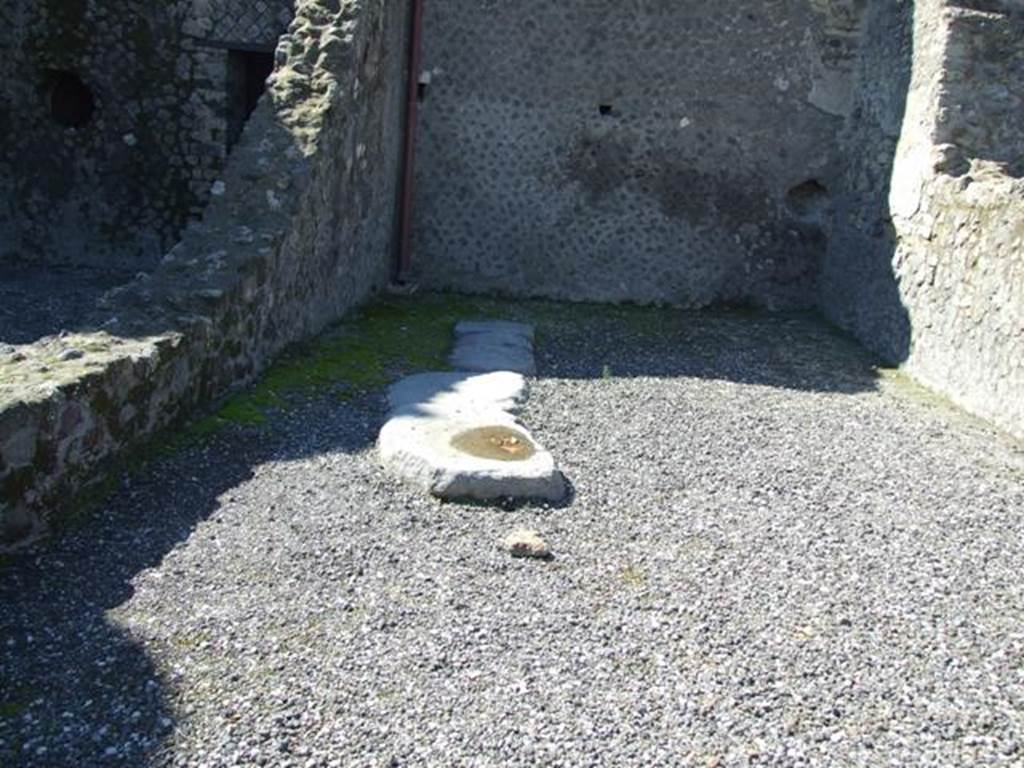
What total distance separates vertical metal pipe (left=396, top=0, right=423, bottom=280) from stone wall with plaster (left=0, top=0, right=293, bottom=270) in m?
1.14

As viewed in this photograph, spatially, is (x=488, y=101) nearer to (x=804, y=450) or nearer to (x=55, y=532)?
(x=804, y=450)

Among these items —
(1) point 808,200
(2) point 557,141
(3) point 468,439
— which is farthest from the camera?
(1) point 808,200

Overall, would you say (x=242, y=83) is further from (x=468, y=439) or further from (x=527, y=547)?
(x=527, y=547)

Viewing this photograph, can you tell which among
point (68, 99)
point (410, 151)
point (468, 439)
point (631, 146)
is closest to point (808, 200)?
point (631, 146)

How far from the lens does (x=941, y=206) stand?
710 centimetres

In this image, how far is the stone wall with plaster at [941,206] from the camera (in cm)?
618

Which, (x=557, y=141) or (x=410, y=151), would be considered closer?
(x=410, y=151)

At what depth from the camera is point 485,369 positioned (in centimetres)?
648

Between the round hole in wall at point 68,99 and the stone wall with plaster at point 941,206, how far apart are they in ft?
21.8

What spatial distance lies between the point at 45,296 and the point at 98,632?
5.61m

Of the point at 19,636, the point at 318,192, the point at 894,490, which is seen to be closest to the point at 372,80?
the point at 318,192

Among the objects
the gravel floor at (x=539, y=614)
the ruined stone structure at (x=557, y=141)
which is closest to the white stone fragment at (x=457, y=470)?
the gravel floor at (x=539, y=614)

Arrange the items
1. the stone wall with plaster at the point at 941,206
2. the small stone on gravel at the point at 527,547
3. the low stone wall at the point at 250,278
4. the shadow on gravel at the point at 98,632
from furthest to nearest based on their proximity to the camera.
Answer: the stone wall with plaster at the point at 941,206
the small stone on gravel at the point at 527,547
the low stone wall at the point at 250,278
the shadow on gravel at the point at 98,632

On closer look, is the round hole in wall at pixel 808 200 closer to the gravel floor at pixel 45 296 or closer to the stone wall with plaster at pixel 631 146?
A: the stone wall with plaster at pixel 631 146
